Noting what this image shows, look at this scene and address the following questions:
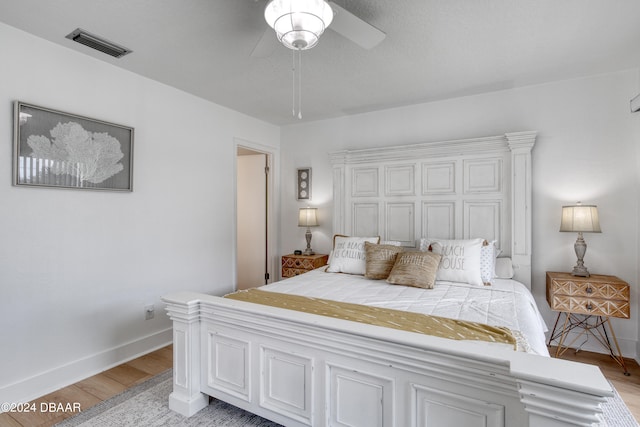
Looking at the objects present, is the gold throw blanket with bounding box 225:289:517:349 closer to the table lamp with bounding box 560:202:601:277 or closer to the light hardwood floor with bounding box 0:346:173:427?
the light hardwood floor with bounding box 0:346:173:427

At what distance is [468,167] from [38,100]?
3719 mm

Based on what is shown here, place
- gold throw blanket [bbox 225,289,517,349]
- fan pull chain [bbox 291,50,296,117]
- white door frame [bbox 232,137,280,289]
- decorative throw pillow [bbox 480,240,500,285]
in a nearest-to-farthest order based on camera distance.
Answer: gold throw blanket [bbox 225,289,517,349] < fan pull chain [bbox 291,50,296,117] < decorative throw pillow [bbox 480,240,500,285] < white door frame [bbox 232,137,280,289]

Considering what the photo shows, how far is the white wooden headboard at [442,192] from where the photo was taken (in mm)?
3090

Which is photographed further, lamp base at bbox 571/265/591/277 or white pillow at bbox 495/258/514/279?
white pillow at bbox 495/258/514/279

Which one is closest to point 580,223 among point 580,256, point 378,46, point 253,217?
point 580,256

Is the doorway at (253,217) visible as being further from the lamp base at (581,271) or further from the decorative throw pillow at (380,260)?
the lamp base at (581,271)

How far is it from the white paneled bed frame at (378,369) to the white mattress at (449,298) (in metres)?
0.48

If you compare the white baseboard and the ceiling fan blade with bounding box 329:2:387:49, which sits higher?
the ceiling fan blade with bounding box 329:2:387:49

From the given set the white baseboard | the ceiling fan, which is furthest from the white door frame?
the ceiling fan

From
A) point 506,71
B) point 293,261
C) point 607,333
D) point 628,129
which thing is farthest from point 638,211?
point 293,261

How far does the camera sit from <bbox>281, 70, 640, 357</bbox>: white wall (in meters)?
2.81

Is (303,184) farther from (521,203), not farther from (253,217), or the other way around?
(521,203)

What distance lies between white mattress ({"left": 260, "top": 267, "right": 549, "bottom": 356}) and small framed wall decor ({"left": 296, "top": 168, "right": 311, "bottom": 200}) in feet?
5.21

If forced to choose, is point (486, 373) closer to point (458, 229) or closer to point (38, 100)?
point (458, 229)
